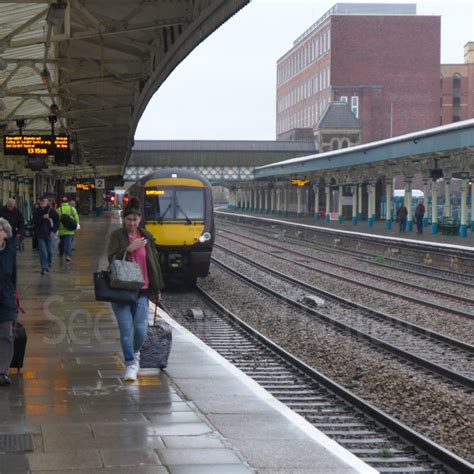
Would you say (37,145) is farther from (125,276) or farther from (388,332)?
(125,276)

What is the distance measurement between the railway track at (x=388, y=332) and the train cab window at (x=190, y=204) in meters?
2.36

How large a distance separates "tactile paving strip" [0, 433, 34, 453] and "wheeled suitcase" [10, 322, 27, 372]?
2.60 m

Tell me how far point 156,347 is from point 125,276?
113cm

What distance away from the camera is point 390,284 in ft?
84.1

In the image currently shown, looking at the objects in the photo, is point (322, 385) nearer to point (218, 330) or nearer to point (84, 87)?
point (218, 330)

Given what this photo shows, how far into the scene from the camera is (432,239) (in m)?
40.2

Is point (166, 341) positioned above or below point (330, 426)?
above

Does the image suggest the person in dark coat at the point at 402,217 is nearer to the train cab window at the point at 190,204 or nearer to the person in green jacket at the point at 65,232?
the person in green jacket at the point at 65,232

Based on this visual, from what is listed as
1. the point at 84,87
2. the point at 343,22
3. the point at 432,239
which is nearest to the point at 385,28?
the point at 343,22

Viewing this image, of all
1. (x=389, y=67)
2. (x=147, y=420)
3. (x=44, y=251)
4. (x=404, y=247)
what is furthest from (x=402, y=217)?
(x=389, y=67)

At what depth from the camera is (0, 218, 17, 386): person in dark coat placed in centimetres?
891

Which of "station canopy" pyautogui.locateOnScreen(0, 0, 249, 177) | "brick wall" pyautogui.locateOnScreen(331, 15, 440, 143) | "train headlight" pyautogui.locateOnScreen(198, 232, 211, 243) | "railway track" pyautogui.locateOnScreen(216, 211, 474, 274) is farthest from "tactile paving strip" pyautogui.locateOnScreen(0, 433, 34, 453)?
"brick wall" pyautogui.locateOnScreen(331, 15, 440, 143)

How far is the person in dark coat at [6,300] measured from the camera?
891 centimetres

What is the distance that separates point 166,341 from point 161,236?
43.0 ft
